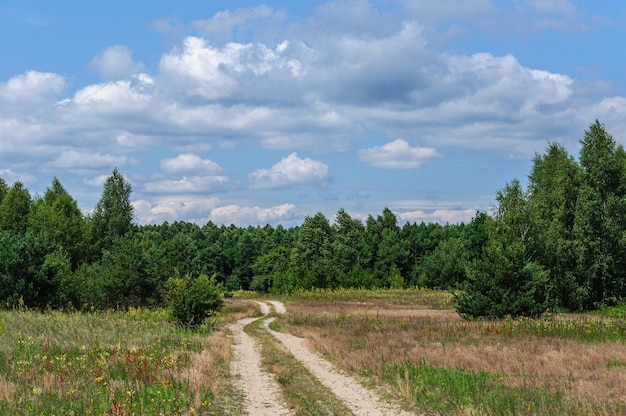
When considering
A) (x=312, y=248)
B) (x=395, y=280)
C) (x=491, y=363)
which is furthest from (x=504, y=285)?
(x=312, y=248)

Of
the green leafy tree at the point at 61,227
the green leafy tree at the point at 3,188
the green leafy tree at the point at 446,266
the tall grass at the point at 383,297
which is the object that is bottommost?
the tall grass at the point at 383,297

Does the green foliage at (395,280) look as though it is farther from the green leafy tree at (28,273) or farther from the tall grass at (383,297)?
the green leafy tree at (28,273)

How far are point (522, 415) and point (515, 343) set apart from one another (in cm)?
1259

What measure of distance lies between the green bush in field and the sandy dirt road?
22.8ft

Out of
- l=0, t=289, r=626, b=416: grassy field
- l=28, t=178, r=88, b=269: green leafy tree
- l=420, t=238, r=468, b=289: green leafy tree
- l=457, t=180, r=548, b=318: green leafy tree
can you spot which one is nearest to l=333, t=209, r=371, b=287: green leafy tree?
l=420, t=238, r=468, b=289: green leafy tree

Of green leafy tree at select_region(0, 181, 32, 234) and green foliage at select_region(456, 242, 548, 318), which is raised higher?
green leafy tree at select_region(0, 181, 32, 234)

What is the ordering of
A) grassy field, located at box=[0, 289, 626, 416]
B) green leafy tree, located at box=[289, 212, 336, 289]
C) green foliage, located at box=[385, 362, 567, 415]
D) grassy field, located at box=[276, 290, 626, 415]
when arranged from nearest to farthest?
green foliage, located at box=[385, 362, 567, 415]
grassy field, located at box=[0, 289, 626, 416]
grassy field, located at box=[276, 290, 626, 415]
green leafy tree, located at box=[289, 212, 336, 289]

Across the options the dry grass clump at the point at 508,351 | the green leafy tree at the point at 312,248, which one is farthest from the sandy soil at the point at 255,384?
the green leafy tree at the point at 312,248

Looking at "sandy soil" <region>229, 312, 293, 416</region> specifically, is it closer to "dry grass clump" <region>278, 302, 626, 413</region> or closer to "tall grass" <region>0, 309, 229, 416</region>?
"tall grass" <region>0, 309, 229, 416</region>

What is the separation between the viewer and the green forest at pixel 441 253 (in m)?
33.5

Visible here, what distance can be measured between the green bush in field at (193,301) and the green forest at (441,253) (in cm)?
99

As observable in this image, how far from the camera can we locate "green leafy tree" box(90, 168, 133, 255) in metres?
78.3

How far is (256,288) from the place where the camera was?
111 metres

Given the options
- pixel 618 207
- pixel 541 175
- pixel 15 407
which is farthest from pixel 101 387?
pixel 541 175
